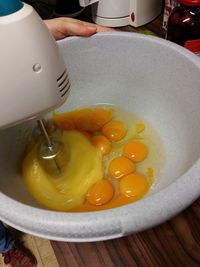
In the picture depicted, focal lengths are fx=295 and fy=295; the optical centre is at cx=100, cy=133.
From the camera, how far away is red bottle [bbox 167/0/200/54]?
25.6 inches

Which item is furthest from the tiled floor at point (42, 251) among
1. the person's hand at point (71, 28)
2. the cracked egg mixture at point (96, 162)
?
the person's hand at point (71, 28)

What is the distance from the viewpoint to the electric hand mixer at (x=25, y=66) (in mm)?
361

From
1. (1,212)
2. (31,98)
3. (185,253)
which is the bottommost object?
(185,253)

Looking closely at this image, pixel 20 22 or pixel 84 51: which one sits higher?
pixel 20 22

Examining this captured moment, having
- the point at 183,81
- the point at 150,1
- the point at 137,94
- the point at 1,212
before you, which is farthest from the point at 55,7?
the point at 1,212

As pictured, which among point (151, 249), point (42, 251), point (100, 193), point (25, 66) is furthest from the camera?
point (42, 251)

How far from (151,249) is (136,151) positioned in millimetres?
241

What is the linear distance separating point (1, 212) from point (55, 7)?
79cm

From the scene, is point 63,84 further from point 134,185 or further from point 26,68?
point 134,185

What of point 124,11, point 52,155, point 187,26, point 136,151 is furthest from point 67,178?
point 124,11

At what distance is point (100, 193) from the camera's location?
1.93ft

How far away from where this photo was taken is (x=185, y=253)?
466 millimetres

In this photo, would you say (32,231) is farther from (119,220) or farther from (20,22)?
(20,22)

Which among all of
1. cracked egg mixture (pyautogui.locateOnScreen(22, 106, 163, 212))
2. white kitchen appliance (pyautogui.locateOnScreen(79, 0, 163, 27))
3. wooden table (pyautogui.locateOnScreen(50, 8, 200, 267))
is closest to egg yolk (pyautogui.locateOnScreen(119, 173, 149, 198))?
cracked egg mixture (pyautogui.locateOnScreen(22, 106, 163, 212))
